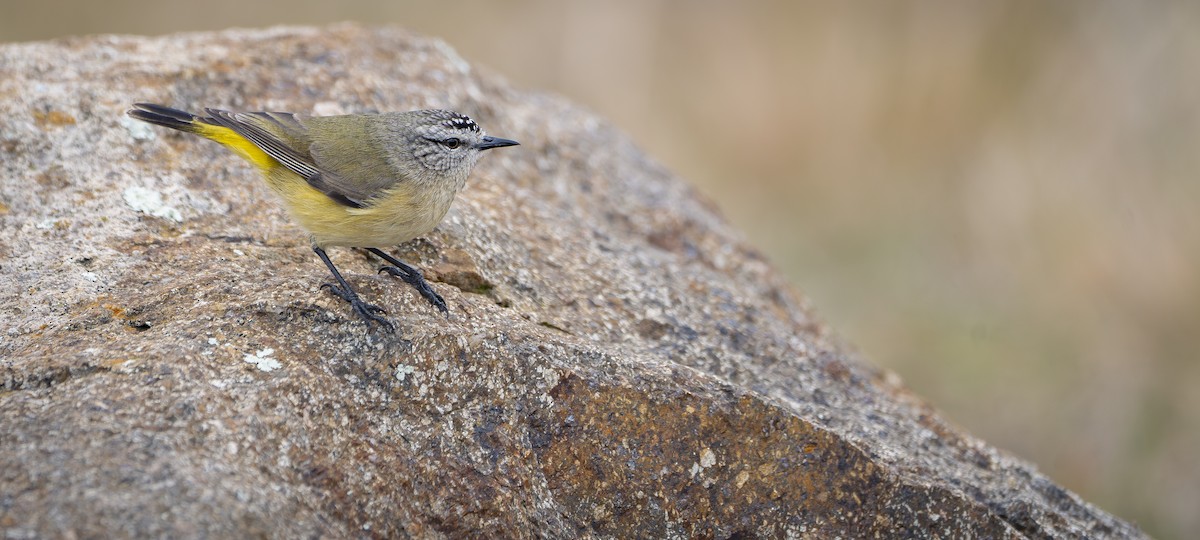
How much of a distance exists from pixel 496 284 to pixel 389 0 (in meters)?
9.54

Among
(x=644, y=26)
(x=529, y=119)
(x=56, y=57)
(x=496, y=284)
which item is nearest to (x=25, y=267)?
(x=56, y=57)

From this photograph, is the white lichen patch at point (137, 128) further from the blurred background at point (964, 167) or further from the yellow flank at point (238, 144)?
the blurred background at point (964, 167)

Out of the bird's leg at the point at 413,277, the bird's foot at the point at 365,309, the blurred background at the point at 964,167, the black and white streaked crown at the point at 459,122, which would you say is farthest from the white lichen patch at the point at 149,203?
the blurred background at the point at 964,167

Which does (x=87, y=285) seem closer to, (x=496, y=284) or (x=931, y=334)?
(x=496, y=284)

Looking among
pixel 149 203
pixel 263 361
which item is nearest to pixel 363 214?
pixel 263 361

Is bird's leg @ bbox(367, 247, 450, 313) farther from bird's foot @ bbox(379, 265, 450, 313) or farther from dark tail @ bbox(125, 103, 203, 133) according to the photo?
dark tail @ bbox(125, 103, 203, 133)

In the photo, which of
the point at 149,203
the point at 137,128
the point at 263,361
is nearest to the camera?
the point at 263,361

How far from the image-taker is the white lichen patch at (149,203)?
4.60 meters

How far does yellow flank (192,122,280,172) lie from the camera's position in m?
4.57

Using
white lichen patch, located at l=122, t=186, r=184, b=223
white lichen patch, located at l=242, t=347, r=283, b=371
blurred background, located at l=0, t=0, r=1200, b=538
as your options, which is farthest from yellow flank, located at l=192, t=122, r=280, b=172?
blurred background, located at l=0, t=0, r=1200, b=538

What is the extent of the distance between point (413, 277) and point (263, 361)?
0.89m

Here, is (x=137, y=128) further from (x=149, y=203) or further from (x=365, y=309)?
(x=365, y=309)

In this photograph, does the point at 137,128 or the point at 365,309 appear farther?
the point at 137,128

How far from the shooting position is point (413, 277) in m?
4.34
